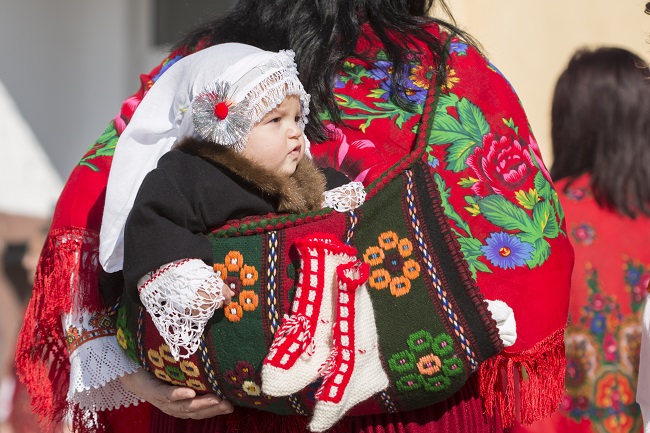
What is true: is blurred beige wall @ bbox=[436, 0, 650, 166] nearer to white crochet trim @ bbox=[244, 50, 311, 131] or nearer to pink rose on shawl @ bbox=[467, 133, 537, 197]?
pink rose on shawl @ bbox=[467, 133, 537, 197]

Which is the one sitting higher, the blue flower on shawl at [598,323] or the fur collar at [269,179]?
the fur collar at [269,179]

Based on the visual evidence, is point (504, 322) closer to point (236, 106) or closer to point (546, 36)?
point (236, 106)

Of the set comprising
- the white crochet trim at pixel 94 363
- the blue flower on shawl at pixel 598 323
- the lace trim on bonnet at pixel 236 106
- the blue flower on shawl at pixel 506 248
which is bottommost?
the blue flower on shawl at pixel 598 323

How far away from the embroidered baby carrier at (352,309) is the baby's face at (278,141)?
0.12 m

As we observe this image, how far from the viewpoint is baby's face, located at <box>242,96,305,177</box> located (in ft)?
6.81

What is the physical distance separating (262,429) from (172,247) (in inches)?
19.7

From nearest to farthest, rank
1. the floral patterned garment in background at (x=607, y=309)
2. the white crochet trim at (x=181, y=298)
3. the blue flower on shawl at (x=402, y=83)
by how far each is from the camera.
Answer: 1. the white crochet trim at (x=181, y=298)
2. the blue flower on shawl at (x=402, y=83)
3. the floral patterned garment in background at (x=607, y=309)

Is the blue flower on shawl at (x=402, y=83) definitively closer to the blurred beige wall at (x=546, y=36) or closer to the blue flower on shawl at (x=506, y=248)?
the blue flower on shawl at (x=506, y=248)

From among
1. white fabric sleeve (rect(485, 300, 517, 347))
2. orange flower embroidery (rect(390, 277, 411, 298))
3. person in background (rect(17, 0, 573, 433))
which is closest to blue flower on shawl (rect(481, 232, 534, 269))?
person in background (rect(17, 0, 573, 433))

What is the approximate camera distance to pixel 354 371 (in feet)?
6.48

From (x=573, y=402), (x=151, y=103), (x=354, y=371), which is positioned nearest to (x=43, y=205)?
(x=573, y=402)

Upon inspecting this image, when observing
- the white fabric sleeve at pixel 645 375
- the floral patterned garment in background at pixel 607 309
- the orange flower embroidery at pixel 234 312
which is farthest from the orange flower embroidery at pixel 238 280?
the floral patterned garment in background at pixel 607 309

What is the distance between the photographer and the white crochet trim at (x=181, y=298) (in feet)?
6.38

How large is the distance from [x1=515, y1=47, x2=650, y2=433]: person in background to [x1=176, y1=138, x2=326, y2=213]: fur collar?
67.0 inches
